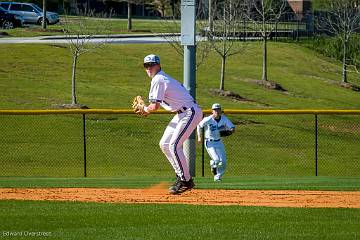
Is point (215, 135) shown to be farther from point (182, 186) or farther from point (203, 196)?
point (182, 186)

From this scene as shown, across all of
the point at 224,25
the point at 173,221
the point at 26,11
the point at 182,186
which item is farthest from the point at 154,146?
the point at 26,11

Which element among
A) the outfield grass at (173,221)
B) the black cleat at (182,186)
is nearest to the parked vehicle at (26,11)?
the black cleat at (182,186)

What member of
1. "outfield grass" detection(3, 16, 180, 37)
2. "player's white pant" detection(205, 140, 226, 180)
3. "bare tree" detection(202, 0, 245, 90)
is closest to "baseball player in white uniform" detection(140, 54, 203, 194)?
"player's white pant" detection(205, 140, 226, 180)

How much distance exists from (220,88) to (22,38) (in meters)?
15.0

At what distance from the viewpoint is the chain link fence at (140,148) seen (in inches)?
955

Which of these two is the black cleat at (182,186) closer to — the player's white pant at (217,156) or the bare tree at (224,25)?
the player's white pant at (217,156)

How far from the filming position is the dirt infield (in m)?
12.5

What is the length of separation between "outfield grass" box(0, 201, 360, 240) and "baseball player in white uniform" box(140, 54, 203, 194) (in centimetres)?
110

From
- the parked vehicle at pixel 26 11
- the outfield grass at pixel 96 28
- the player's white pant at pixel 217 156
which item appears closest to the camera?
the player's white pant at pixel 217 156

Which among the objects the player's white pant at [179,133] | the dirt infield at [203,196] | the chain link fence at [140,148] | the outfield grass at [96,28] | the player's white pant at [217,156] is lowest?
the chain link fence at [140,148]

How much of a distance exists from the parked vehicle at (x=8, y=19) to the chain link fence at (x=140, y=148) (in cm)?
2793

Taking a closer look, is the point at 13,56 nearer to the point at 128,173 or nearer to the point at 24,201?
the point at 128,173

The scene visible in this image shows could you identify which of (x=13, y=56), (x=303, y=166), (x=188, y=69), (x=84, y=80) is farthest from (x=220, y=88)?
(x=188, y=69)

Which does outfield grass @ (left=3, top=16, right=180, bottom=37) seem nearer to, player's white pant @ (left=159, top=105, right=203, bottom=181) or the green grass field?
the green grass field
